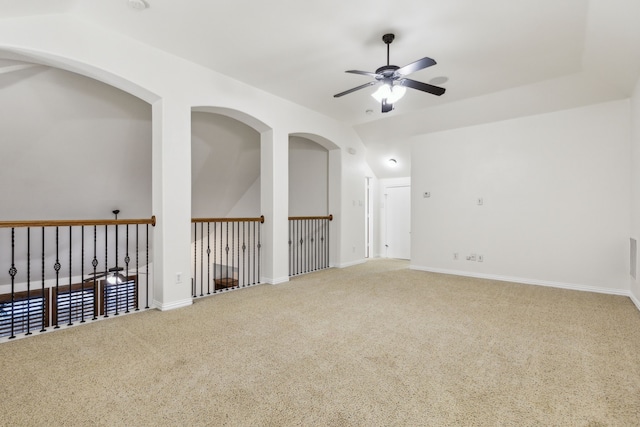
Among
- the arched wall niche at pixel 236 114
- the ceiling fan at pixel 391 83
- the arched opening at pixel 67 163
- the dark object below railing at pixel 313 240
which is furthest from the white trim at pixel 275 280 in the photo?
the ceiling fan at pixel 391 83

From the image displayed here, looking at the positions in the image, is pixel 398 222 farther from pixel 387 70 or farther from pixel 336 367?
pixel 336 367

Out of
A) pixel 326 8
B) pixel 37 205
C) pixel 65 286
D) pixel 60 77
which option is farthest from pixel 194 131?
pixel 65 286

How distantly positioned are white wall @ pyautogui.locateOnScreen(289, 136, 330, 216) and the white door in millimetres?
1873

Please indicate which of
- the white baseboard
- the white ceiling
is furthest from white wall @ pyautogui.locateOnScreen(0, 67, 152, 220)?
the white baseboard

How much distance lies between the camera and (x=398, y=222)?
25.2ft

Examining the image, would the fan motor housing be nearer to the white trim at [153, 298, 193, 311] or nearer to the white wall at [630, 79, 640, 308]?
the white wall at [630, 79, 640, 308]

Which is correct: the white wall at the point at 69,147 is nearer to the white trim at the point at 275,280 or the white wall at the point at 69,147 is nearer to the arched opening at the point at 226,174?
the arched opening at the point at 226,174

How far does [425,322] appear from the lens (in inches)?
126

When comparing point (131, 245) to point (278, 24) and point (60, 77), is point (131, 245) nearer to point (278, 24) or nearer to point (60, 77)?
point (60, 77)

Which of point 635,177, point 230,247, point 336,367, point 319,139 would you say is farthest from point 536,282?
point 230,247

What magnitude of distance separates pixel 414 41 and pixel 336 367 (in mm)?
3279

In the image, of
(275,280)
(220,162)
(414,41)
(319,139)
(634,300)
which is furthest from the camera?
(220,162)

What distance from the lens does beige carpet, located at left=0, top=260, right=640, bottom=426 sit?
1769 mm

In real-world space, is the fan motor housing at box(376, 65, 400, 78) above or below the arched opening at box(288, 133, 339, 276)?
above
